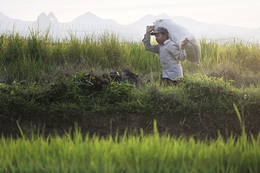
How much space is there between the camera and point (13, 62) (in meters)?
8.10

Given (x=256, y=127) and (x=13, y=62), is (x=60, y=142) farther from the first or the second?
(x=13, y=62)

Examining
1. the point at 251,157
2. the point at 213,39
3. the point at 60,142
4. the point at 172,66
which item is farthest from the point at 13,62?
the point at 251,157

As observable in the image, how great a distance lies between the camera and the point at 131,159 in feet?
7.96

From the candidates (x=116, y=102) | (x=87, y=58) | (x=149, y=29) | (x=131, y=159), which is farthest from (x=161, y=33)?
(x=131, y=159)

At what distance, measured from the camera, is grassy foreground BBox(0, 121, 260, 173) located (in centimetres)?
230

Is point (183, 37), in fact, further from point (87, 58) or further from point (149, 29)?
point (87, 58)

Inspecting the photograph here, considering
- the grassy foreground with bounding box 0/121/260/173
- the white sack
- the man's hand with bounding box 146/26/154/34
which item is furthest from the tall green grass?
the grassy foreground with bounding box 0/121/260/173

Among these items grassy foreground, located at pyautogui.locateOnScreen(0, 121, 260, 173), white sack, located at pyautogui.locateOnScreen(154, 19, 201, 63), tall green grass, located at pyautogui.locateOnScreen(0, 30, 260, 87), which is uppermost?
white sack, located at pyautogui.locateOnScreen(154, 19, 201, 63)

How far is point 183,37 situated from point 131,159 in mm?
3861

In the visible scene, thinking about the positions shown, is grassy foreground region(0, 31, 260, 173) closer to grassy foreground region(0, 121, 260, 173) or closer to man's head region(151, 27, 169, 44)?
grassy foreground region(0, 121, 260, 173)

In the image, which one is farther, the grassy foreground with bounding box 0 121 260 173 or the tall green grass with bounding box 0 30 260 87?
the tall green grass with bounding box 0 30 260 87

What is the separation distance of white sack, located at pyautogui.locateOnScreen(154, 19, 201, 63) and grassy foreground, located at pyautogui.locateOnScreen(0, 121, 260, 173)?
3559 millimetres

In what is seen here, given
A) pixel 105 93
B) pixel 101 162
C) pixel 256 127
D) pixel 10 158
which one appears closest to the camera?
pixel 101 162

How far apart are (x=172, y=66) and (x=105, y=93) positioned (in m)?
1.53
